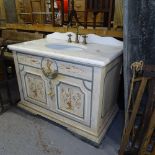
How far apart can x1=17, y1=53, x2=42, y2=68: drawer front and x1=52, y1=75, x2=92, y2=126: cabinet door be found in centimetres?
20

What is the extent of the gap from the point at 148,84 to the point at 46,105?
3.01 feet

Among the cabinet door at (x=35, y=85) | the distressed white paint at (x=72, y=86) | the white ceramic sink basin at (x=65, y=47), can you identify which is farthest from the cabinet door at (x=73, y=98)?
the white ceramic sink basin at (x=65, y=47)

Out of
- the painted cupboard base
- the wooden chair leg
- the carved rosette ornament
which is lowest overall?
the painted cupboard base

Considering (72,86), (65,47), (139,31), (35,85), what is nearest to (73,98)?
(72,86)

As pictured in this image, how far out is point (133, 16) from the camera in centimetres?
96

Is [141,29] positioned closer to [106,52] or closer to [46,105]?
[106,52]

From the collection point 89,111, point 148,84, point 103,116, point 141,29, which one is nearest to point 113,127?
point 103,116

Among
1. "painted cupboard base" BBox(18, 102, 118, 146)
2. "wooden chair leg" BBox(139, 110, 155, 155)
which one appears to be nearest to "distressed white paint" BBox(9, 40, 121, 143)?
"painted cupboard base" BBox(18, 102, 118, 146)

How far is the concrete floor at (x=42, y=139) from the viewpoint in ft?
4.26

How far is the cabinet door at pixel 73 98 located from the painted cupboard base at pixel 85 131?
0.27ft

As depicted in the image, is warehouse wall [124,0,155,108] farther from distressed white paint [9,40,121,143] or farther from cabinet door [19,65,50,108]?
cabinet door [19,65,50,108]

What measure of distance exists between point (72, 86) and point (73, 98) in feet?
0.36

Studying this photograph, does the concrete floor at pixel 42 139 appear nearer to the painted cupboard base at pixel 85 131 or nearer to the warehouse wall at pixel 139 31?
the painted cupboard base at pixel 85 131

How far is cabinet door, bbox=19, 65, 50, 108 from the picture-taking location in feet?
4.75
